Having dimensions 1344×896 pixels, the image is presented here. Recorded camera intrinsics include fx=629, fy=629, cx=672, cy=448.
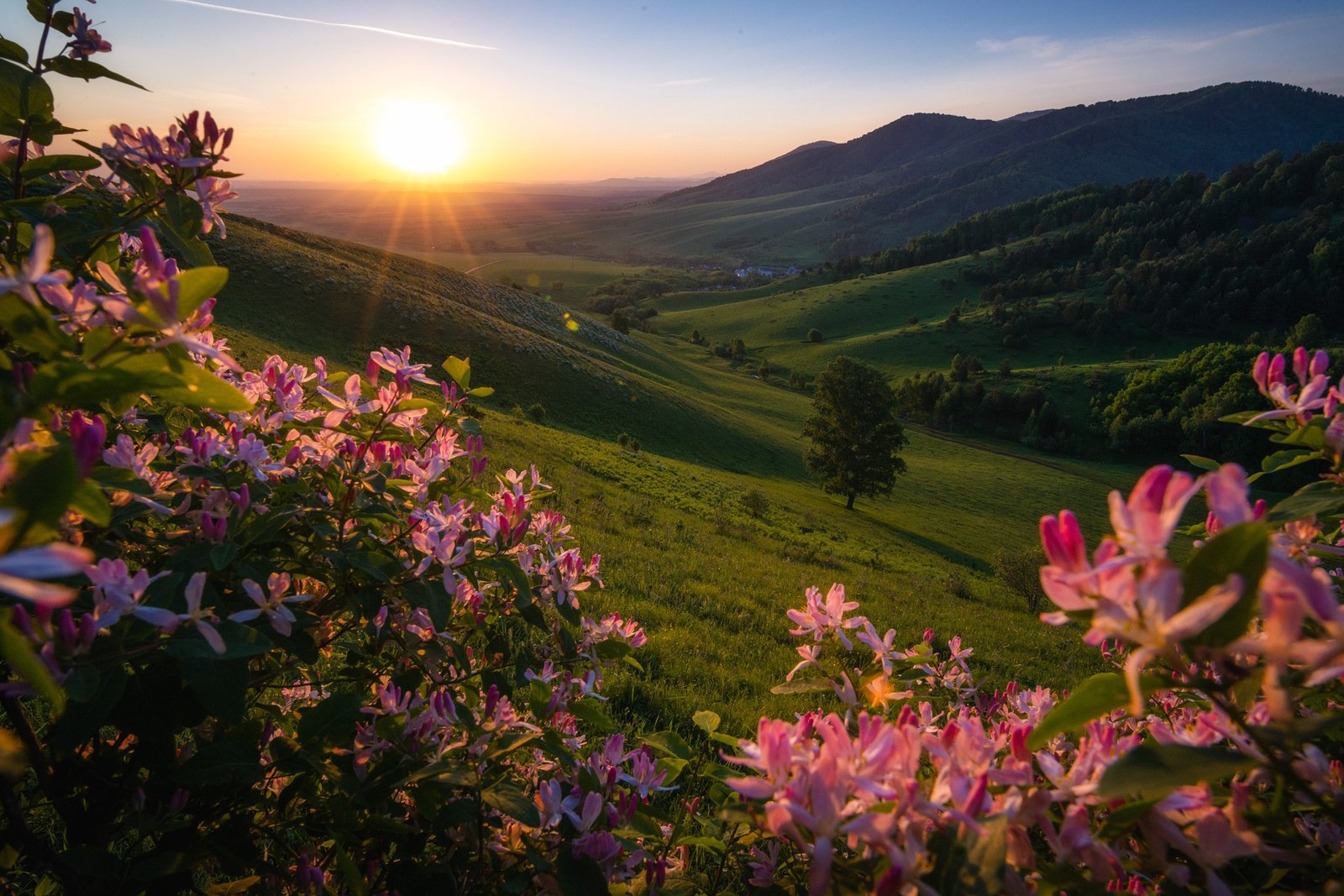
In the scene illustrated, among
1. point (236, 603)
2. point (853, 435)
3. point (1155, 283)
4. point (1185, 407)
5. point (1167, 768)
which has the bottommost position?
point (853, 435)

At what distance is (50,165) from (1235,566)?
2335 millimetres

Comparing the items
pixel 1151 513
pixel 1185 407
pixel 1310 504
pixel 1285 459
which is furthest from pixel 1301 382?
pixel 1185 407

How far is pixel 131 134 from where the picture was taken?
5.04 feet

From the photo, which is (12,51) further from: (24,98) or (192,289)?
(192,289)

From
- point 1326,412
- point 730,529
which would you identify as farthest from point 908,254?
point 1326,412

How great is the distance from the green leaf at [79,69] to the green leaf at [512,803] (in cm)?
194

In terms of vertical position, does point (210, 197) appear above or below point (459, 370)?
above

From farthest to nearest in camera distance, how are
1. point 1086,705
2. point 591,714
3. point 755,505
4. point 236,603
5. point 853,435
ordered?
1. point 853,435
2. point 755,505
3. point 591,714
4. point 236,603
5. point 1086,705

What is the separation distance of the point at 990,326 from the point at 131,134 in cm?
9069

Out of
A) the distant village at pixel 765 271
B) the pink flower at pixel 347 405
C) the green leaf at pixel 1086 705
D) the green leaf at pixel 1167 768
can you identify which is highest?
the distant village at pixel 765 271

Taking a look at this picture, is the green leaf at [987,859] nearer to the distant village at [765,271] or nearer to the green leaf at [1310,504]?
the green leaf at [1310,504]

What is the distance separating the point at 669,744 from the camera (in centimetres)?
177

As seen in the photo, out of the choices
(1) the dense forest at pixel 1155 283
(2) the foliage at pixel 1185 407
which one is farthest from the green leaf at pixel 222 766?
(2) the foliage at pixel 1185 407

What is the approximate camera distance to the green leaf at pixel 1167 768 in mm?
709
